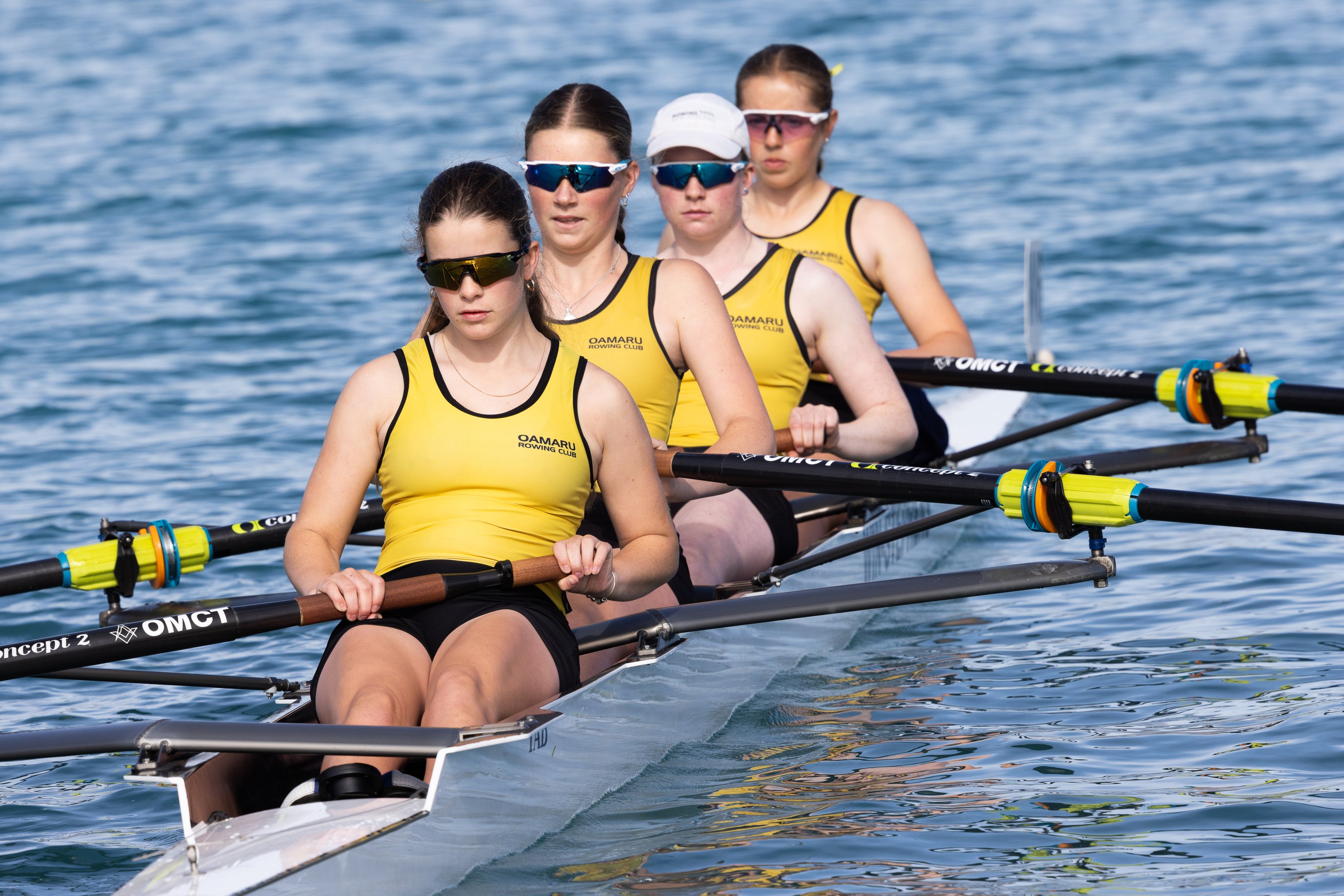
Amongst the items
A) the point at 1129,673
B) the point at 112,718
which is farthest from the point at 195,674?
the point at 1129,673

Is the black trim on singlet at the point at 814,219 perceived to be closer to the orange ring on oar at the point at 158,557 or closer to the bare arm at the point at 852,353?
the bare arm at the point at 852,353

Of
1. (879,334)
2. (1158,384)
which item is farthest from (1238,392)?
(879,334)

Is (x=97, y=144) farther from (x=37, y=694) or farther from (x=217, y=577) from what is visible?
(x=37, y=694)

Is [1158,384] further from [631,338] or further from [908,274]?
[631,338]

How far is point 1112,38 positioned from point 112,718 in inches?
707

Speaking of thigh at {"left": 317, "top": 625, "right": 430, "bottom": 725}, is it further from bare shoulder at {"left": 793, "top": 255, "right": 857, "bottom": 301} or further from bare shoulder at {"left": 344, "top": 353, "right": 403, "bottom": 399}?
bare shoulder at {"left": 793, "top": 255, "right": 857, "bottom": 301}

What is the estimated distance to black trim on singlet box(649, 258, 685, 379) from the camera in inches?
189

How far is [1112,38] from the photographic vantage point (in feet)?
66.8

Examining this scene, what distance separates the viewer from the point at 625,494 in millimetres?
3932

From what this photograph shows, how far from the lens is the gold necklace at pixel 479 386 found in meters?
3.83

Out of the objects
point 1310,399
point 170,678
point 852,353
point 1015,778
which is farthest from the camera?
point 1310,399

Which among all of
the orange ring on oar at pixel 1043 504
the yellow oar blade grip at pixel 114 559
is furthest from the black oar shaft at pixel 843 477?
the yellow oar blade grip at pixel 114 559

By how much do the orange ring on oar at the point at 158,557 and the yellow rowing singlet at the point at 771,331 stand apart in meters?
1.66

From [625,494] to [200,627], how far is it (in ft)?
3.40
